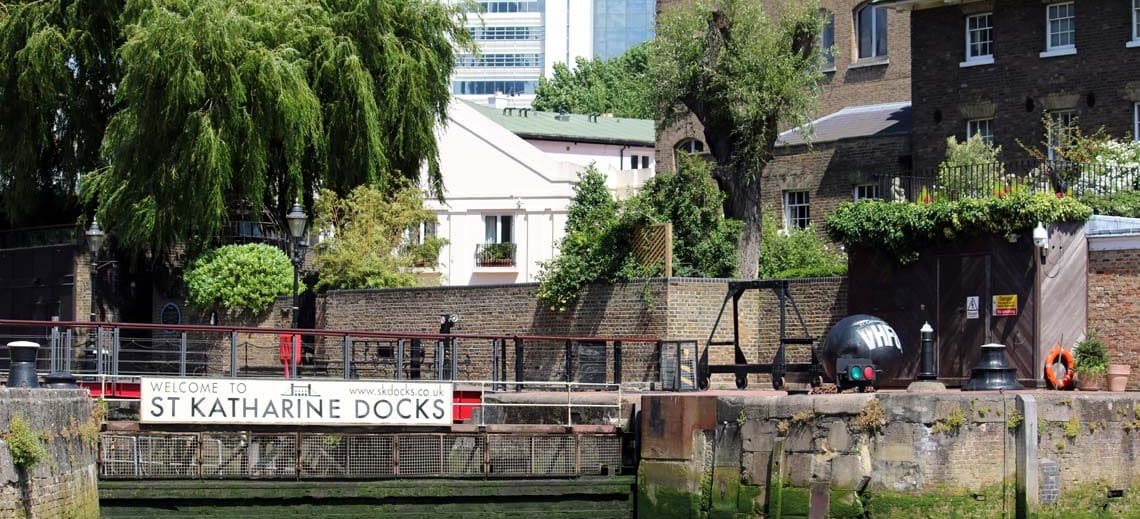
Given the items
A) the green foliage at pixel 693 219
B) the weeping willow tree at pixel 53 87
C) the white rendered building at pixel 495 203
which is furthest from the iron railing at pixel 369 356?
the white rendered building at pixel 495 203

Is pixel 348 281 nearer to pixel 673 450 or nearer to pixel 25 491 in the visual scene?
pixel 673 450

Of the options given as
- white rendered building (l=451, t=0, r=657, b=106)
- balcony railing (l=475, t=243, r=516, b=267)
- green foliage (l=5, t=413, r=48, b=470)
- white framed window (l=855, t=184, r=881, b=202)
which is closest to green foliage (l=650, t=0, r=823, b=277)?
white framed window (l=855, t=184, r=881, b=202)

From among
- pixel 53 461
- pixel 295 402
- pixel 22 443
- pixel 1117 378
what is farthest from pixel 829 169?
pixel 22 443

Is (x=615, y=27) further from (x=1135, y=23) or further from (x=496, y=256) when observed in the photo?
(x=1135, y=23)

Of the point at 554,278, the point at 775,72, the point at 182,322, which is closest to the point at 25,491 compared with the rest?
the point at 554,278

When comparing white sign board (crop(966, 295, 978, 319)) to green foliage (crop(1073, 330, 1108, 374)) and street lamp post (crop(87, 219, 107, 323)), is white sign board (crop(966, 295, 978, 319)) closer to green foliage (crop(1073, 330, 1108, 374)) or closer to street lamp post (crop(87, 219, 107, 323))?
green foliage (crop(1073, 330, 1108, 374))

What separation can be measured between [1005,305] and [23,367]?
49.7 ft

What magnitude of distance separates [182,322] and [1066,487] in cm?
2506

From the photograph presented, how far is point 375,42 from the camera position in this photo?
4134 cm

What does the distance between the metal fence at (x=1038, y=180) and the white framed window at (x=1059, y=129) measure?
2246mm

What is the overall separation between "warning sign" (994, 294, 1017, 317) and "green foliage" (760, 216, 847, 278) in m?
6.26

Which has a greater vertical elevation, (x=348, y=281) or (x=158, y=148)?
(x=158, y=148)

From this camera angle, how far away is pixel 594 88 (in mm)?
104312

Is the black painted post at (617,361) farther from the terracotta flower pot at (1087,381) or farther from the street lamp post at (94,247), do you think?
the street lamp post at (94,247)
